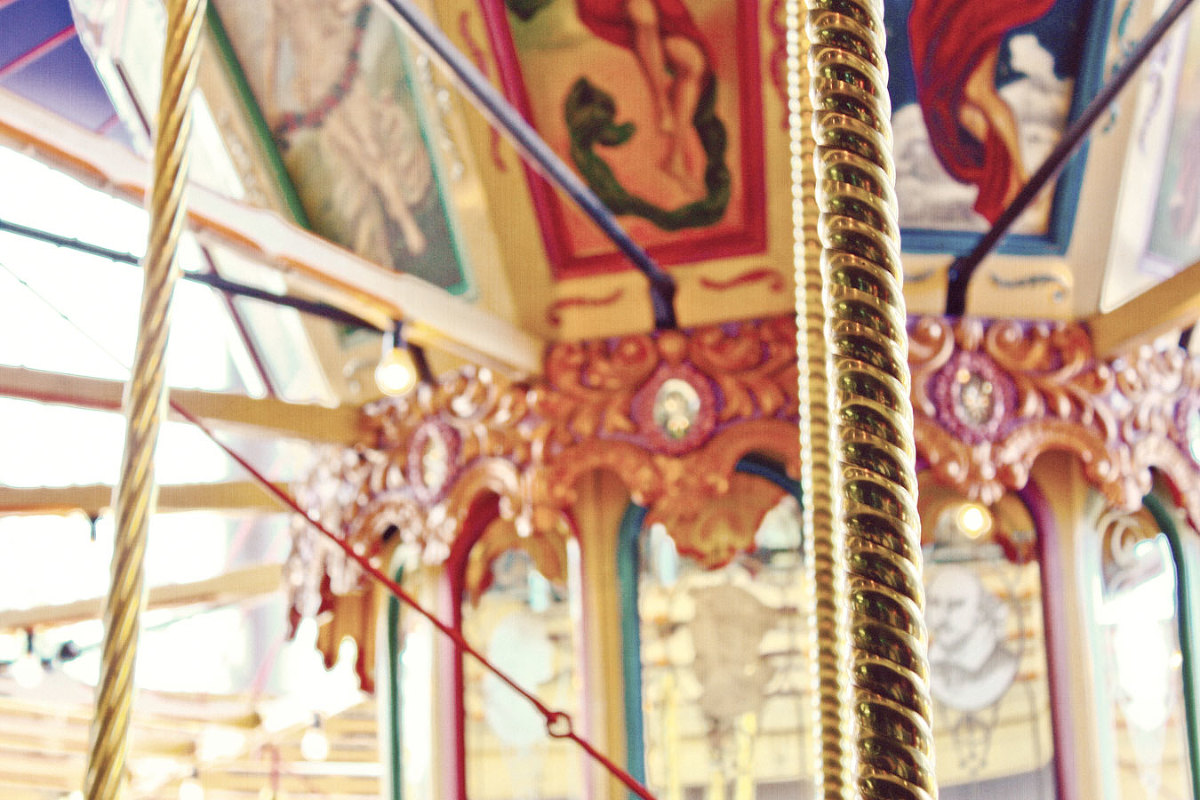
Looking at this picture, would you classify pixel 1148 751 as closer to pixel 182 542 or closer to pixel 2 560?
pixel 2 560

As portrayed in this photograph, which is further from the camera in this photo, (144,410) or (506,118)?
(506,118)

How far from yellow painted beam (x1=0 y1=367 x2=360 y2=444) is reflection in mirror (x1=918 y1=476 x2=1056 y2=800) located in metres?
1.65

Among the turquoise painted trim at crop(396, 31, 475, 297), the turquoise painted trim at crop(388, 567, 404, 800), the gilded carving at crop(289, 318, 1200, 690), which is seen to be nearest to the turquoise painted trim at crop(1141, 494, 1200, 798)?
the gilded carving at crop(289, 318, 1200, 690)

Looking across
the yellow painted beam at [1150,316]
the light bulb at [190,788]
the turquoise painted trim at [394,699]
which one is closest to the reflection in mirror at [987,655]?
the yellow painted beam at [1150,316]

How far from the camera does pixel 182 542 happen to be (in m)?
5.33

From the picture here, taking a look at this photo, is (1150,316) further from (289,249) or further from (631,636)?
(289,249)

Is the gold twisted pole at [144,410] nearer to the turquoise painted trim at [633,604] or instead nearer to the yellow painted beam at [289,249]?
the yellow painted beam at [289,249]

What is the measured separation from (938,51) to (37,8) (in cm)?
240

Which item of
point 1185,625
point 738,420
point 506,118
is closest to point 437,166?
point 506,118

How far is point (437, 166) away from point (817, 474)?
7.57 feet

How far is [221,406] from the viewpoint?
8.93 feet

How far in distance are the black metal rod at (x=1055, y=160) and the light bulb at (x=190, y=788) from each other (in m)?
3.64

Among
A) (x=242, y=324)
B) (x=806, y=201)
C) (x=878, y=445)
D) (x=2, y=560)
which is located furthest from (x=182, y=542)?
(x=878, y=445)

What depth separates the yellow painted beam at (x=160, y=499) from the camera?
254 centimetres
